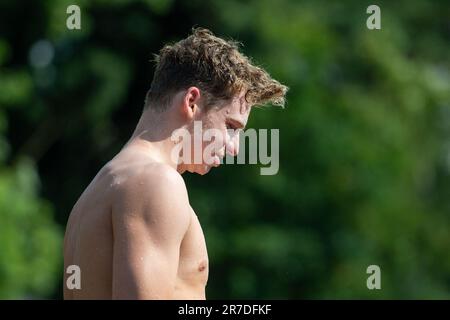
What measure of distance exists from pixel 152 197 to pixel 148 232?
12cm

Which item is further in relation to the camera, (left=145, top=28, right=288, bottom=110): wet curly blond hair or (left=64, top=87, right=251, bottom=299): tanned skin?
(left=145, top=28, right=288, bottom=110): wet curly blond hair

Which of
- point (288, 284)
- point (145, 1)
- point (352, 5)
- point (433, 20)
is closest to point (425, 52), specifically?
point (433, 20)

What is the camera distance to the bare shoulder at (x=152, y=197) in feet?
12.9

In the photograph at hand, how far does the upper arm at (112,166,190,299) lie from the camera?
3852mm

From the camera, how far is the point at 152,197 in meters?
3.95

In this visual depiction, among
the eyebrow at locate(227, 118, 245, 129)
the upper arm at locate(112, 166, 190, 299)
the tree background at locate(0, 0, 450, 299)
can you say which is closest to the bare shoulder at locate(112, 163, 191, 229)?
the upper arm at locate(112, 166, 190, 299)

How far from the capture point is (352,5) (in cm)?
2261

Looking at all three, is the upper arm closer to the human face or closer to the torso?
the torso

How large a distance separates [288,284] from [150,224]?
15.8 m

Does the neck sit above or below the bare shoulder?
above

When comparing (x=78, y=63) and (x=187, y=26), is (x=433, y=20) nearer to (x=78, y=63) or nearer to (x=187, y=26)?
(x=187, y=26)

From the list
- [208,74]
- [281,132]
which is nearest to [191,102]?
[208,74]

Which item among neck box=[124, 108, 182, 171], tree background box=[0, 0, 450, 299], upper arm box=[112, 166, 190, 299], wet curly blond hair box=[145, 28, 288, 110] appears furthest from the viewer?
tree background box=[0, 0, 450, 299]

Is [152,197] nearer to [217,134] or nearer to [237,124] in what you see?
[217,134]
